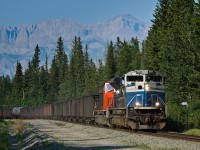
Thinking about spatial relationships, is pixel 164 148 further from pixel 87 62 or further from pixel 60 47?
pixel 60 47

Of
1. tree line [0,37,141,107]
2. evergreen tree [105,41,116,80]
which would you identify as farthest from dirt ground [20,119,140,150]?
tree line [0,37,141,107]

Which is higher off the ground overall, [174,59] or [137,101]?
[174,59]

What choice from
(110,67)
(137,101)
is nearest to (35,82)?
(110,67)

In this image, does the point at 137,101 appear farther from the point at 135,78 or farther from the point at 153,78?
the point at 153,78

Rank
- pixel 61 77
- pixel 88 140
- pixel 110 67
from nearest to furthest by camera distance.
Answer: pixel 88 140 < pixel 110 67 < pixel 61 77

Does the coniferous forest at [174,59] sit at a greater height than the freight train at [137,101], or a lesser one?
greater

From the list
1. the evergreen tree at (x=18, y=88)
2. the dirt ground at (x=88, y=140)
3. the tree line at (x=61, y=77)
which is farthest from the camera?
the evergreen tree at (x=18, y=88)

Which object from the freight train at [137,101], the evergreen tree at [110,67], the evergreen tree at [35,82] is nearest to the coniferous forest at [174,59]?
the evergreen tree at [110,67]

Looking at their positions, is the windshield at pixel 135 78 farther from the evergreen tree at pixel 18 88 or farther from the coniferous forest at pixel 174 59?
the evergreen tree at pixel 18 88

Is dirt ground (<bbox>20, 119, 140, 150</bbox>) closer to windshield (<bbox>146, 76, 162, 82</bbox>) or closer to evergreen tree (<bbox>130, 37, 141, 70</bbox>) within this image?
windshield (<bbox>146, 76, 162, 82</bbox>)

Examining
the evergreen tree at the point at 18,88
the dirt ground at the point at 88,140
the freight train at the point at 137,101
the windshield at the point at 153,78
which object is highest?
the evergreen tree at the point at 18,88

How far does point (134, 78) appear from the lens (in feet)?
99.6

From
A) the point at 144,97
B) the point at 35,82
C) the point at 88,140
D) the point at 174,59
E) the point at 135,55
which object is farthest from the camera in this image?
the point at 35,82

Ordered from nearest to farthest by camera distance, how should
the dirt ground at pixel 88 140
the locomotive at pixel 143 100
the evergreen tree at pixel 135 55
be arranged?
the dirt ground at pixel 88 140 → the locomotive at pixel 143 100 → the evergreen tree at pixel 135 55
